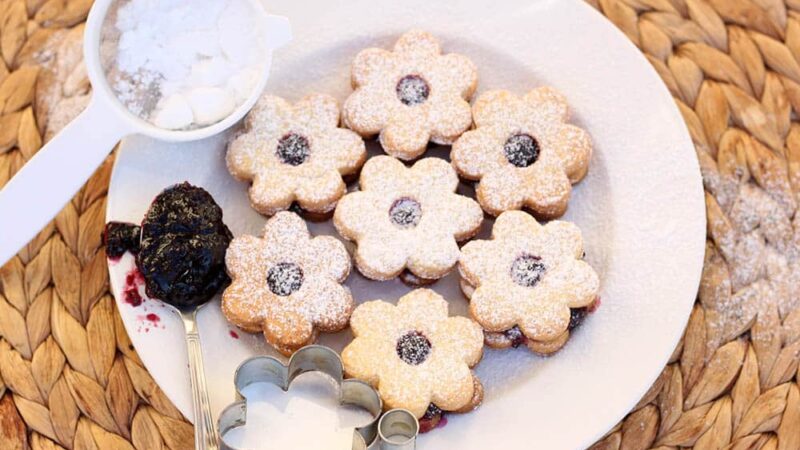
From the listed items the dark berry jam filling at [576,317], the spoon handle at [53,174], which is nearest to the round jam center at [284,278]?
the spoon handle at [53,174]

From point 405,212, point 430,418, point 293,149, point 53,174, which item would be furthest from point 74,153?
point 430,418

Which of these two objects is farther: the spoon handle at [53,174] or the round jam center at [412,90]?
the round jam center at [412,90]

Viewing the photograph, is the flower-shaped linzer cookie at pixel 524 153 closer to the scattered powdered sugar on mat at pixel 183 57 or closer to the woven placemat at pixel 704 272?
the woven placemat at pixel 704 272

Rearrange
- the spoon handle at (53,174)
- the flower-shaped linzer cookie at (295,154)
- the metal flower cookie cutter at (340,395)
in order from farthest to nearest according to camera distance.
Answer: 1. the flower-shaped linzer cookie at (295,154)
2. the spoon handle at (53,174)
3. the metal flower cookie cutter at (340,395)

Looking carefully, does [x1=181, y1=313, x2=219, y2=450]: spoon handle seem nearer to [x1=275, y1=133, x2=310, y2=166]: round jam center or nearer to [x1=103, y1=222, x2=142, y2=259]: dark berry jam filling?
[x1=103, y1=222, x2=142, y2=259]: dark berry jam filling

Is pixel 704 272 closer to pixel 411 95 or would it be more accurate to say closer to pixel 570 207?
pixel 570 207

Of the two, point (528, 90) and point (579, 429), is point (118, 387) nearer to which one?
point (579, 429)
